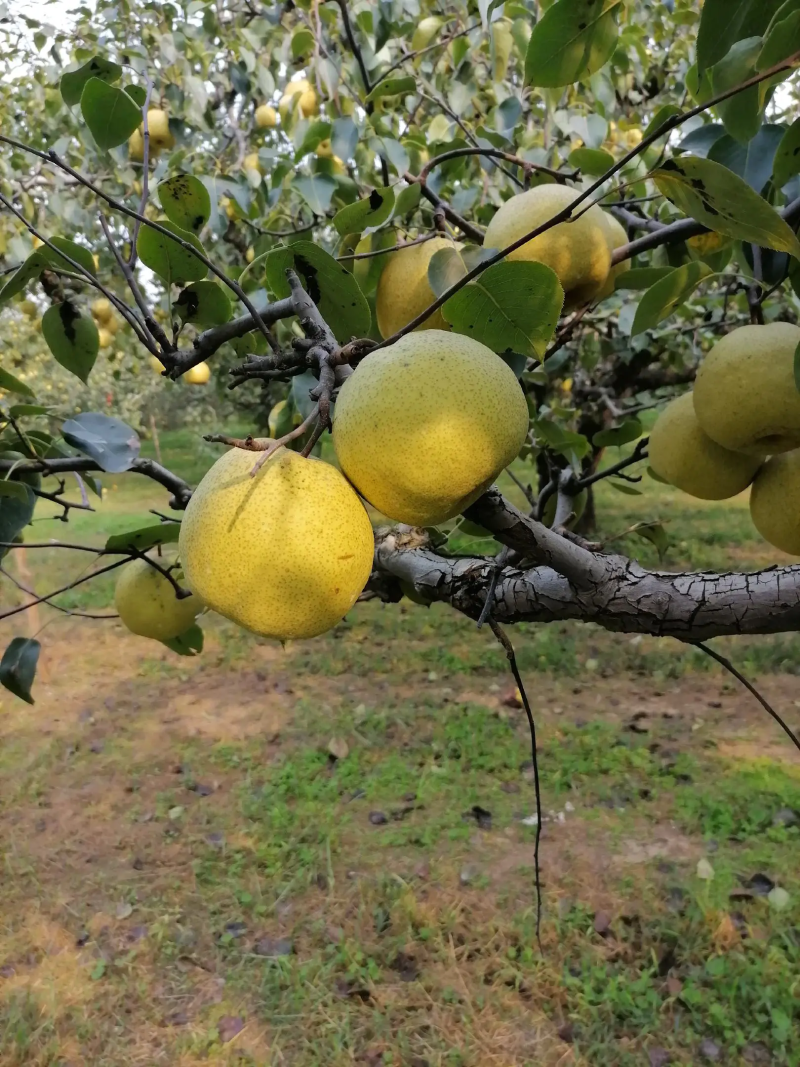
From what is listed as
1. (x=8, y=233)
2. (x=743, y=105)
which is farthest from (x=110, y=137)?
(x=8, y=233)

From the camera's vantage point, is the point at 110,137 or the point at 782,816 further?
the point at 782,816

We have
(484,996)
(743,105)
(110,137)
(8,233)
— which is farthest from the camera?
(8,233)

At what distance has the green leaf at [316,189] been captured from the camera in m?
1.67

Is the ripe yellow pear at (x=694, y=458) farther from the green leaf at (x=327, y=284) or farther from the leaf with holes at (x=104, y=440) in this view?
the leaf with holes at (x=104, y=440)

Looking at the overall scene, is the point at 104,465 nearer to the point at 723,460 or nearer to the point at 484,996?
the point at 723,460

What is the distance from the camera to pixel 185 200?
1228 millimetres

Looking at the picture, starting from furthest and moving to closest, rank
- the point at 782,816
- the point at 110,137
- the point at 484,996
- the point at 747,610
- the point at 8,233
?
the point at 8,233, the point at 782,816, the point at 484,996, the point at 110,137, the point at 747,610

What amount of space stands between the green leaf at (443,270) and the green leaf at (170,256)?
35 cm

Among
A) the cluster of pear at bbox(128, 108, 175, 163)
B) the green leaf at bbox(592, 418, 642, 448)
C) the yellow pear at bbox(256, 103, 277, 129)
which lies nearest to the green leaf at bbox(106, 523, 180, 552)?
the green leaf at bbox(592, 418, 642, 448)

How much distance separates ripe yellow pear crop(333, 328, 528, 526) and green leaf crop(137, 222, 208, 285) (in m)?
0.45

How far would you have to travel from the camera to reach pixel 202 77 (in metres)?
3.83

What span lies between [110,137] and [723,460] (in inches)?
46.2

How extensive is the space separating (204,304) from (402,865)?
2.85m

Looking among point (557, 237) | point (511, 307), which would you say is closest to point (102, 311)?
point (557, 237)
